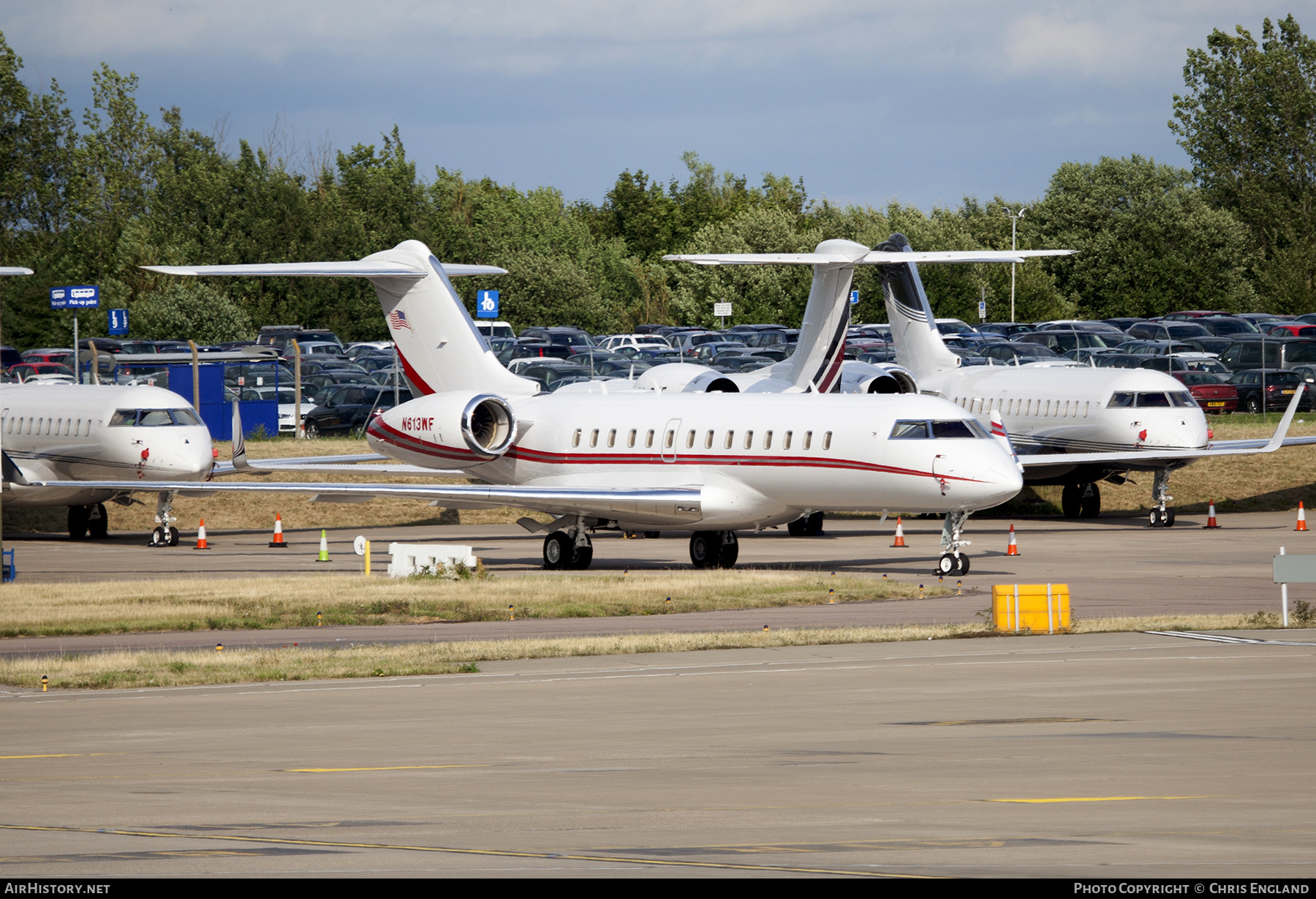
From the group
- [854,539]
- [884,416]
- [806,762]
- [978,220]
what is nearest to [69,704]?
[806,762]

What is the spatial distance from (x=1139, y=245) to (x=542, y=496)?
227 feet

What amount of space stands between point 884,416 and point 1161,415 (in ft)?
36.2

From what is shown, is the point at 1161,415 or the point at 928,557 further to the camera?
the point at 1161,415

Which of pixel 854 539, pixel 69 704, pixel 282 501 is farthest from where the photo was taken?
pixel 282 501

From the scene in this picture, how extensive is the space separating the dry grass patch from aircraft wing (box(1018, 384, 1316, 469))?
8.69 m

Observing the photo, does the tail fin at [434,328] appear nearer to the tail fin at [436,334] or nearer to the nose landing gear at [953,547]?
the tail fin at [436,334]

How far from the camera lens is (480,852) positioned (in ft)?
26.6

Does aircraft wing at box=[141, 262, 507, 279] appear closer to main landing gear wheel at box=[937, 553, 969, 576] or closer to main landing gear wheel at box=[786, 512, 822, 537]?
main landing gear wheel at box=[786, 512, 822, 537]

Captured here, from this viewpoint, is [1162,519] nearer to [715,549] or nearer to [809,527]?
[809,527]

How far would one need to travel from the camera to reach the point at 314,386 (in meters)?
54.4

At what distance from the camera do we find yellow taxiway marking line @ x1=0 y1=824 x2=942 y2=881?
743 centimetres

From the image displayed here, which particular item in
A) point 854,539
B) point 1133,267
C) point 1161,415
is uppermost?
point 1133,267

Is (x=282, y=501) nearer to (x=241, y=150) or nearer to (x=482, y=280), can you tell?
(x=241, y=150)

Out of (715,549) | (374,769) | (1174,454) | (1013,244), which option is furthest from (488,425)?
(1013,244)
